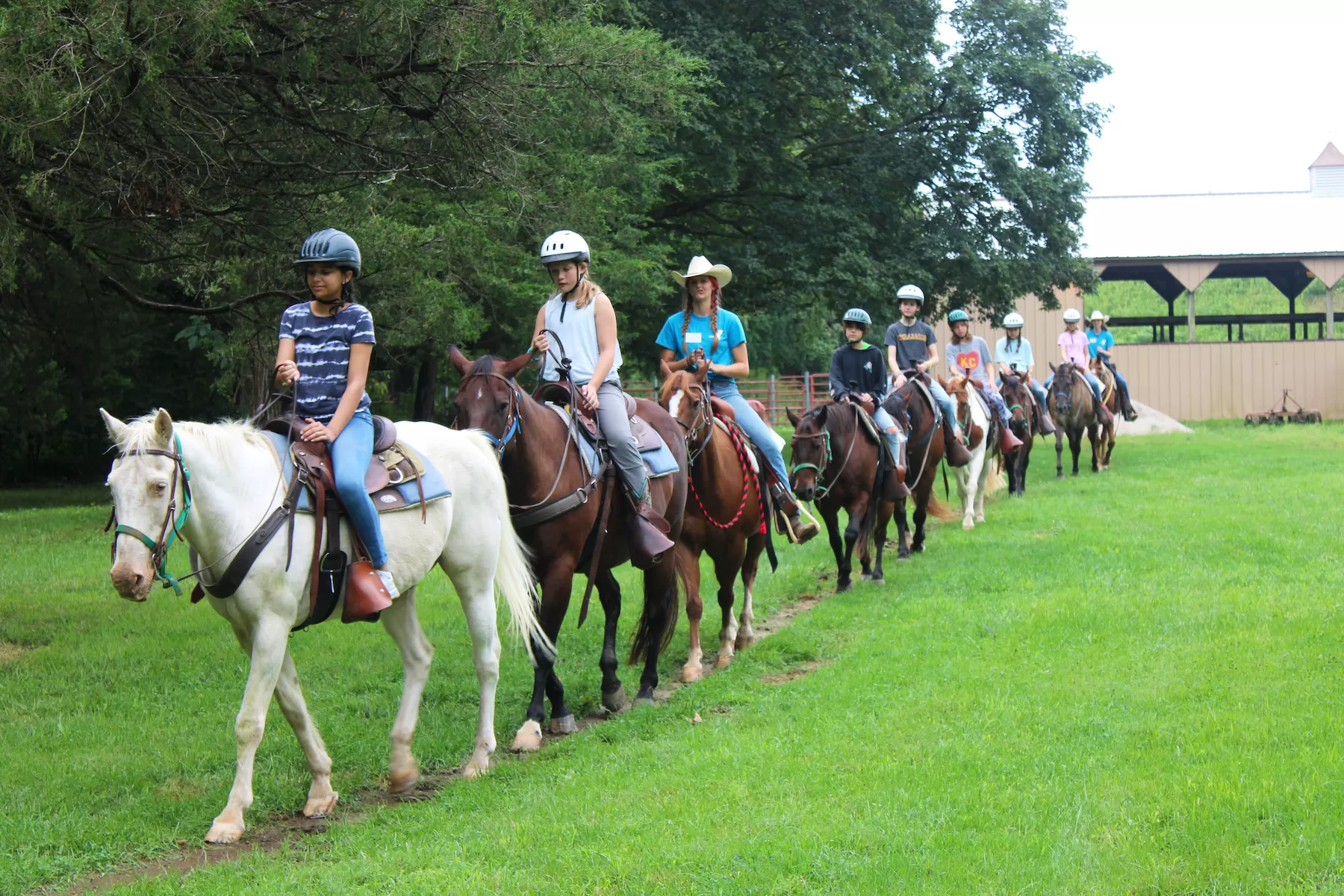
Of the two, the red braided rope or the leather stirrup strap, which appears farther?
the red braided rope

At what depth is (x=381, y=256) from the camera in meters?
11.2

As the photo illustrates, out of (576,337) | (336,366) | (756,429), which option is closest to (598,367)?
(576,337)

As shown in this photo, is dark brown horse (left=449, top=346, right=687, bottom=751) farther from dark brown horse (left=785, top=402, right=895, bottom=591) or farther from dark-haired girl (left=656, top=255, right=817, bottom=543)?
dark brown horse (left=785, top=402, right=895, bottom=591)

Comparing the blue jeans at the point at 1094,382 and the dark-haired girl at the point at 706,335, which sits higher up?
the dark-haired girl at the point at 706,335

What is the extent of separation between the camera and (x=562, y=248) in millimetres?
7539

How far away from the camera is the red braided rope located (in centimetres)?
935

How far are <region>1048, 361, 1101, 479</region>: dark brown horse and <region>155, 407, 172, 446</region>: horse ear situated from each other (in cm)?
1840

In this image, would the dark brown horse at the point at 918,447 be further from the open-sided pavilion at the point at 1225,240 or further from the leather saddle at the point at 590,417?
the open-sided pavilion at the point at 1225,240

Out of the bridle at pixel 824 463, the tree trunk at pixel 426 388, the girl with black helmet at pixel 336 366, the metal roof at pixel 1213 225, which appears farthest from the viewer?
the metal roof at pixel 1213 225

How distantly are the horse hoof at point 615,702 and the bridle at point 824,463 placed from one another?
377cm

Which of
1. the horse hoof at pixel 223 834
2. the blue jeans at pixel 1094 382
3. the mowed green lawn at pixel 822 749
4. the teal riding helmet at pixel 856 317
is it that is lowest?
the horse hoof at pixel 223 834

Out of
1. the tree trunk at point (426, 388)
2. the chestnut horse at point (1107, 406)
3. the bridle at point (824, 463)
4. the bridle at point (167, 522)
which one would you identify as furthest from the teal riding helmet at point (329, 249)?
the tree trunk at point (426, 388)

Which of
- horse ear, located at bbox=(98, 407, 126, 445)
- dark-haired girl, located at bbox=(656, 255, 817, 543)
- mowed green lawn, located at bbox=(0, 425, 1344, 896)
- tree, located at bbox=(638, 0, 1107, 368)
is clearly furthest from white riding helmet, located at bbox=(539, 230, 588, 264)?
tree, located at bbox=(638, 0, 1107, 368)

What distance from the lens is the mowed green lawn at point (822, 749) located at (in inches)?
188
